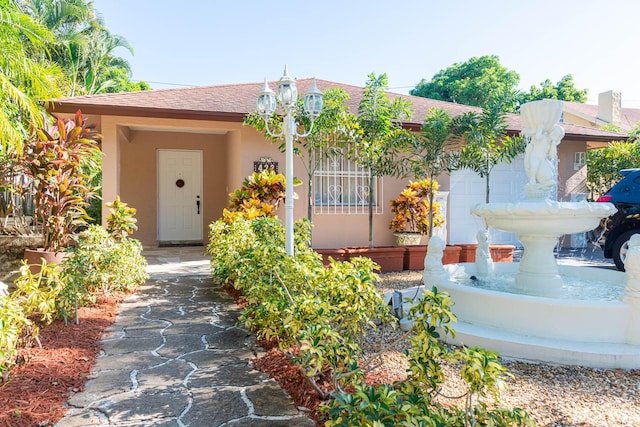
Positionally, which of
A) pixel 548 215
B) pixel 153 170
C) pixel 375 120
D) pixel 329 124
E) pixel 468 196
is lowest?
pixel 548 215

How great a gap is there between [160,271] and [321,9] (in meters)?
8.91

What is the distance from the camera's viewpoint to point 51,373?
3164 millimetres

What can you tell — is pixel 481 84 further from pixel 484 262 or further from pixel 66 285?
pixel 66 285

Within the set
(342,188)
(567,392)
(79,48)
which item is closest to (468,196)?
(342,188)

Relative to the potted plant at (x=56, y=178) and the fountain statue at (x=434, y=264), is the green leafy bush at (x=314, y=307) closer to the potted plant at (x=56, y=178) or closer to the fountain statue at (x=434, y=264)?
the fountain statue at (x=434, y=264)

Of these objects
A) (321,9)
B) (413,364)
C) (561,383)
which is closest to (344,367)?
(413,364)

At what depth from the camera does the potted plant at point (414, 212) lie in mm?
9172

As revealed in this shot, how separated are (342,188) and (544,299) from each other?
612cm

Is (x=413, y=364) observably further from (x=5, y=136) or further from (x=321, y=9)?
(x=321, y=9)

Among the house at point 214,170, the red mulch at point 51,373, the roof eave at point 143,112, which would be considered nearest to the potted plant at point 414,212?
the house at point 214,170

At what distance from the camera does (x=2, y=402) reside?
2637mm

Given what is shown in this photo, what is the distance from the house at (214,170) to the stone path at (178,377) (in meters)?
4.25

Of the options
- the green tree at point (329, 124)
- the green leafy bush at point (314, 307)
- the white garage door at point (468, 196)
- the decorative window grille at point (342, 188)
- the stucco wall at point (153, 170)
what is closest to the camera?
the green leafy bush at point (314, 307)

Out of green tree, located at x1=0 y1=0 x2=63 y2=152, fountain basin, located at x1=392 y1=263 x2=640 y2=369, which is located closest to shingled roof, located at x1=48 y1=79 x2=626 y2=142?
green tree, located at x1=0 y1=0 x2=63 y2=152
